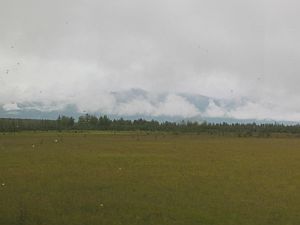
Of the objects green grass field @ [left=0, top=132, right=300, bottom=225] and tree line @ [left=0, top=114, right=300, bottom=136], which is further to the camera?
tree line @ [left=0, top=114, right=300, bottom=136]

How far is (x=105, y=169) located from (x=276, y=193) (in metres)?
11.9

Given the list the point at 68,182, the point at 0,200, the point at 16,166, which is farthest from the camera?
the point at 16,166

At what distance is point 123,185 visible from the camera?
22.2 m

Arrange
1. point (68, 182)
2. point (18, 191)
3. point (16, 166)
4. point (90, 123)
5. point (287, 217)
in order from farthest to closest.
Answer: point (90, 123)
point (16, 166)
point (68, 182)
point (18, 191)
point (287, 217)

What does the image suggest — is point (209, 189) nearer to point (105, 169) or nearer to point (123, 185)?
point (123, 185)

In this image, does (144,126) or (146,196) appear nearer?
(146,196)

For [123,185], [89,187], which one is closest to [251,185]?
[123,185]

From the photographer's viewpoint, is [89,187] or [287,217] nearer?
[287,217]

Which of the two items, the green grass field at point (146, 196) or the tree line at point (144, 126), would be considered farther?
the tree line at point (144, 126)

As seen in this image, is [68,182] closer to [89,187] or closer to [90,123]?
[89,187]

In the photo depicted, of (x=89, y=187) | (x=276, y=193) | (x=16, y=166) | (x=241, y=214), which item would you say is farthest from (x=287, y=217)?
(x=16, y=166)

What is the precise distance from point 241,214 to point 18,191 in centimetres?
954

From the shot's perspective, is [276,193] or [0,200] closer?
[0,200]

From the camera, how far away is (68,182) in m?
22.9
